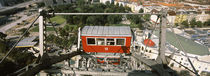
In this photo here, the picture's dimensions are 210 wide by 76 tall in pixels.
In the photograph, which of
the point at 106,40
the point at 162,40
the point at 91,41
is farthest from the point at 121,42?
the point at 162,40

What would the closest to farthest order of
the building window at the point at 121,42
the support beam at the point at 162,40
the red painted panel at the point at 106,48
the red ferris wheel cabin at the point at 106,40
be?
1. the support beam at the point at 162,40
2. the red ferris wheel cabin at the point at 106,40
3. the building window at the point at 121,42
4. the red painted panel at the point at 106,48

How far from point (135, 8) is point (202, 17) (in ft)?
86.1

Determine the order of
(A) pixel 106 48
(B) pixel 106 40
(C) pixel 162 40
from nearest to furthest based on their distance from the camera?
(C) pixel 162 40 → (B) pixel 106 40 → (A) pixel 106 48

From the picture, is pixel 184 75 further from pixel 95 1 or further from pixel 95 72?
pixel 95 1

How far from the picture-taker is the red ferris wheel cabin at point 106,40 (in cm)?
687

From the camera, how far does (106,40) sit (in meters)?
7.03

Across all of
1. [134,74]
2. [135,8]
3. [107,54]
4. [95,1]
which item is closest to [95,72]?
[134,74]

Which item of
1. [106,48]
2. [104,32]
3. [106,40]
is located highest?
[104,32]

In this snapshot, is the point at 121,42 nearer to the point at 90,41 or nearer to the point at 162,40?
the point at 90,41

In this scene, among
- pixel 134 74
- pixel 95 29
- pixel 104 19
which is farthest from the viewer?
pixel 104 19

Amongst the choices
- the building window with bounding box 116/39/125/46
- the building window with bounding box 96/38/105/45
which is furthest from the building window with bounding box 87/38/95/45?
the building window with bounding box 116/39/125/46

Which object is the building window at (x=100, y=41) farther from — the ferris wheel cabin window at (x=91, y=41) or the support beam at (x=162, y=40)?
the support beam at (x=162, y=40)

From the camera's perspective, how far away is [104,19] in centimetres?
4044

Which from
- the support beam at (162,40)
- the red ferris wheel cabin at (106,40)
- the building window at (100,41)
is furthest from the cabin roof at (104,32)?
the support beam at (162,40)
